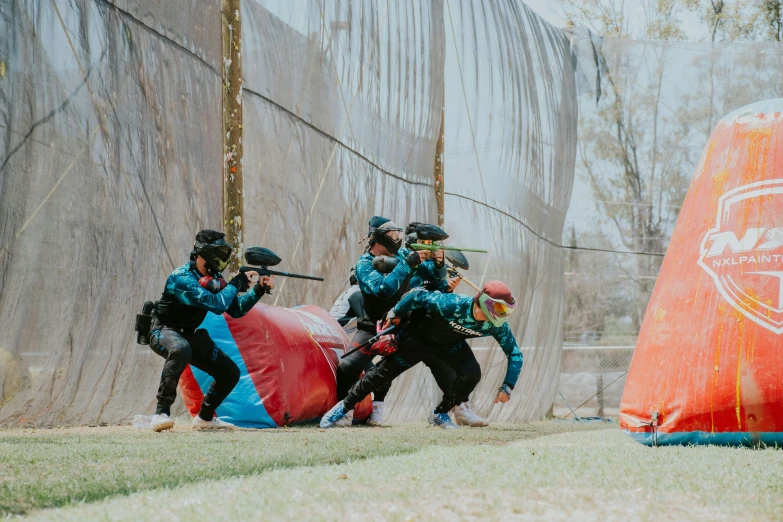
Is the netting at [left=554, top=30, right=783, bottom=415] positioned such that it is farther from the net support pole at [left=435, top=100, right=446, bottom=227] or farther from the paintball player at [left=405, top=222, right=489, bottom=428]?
the paintball player at [left=405, top=222, right=489, bottom=428]

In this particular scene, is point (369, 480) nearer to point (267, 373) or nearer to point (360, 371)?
point (267, 373)

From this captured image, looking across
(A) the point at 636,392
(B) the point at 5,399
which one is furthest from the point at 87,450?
(A) the point at 636,392

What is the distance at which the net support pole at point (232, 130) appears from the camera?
228 inches

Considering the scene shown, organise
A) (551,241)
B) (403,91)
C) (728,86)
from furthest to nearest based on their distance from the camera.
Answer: (728,86) < (551,241) < (403,91)

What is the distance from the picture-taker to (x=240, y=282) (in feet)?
16.2

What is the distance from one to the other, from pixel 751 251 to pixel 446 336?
2060mm

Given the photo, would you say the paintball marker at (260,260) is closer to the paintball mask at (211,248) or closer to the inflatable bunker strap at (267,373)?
the paintball mask at (211,248)

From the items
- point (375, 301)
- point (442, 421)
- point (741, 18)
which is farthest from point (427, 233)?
point (741, 18)

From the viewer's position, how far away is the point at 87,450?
10.5 feet

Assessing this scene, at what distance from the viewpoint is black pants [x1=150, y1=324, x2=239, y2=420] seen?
4578 millimetres

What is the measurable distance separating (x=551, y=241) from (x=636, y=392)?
7692 mm

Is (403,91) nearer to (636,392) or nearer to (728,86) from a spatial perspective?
(636,392)

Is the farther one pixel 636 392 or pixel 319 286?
pixel 319 286

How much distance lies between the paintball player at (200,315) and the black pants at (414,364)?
86cm
